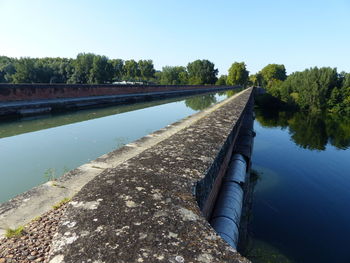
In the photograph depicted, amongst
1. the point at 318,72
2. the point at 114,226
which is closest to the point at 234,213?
the point at 114,226

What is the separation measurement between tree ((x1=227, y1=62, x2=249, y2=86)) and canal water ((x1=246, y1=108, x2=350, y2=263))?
6765cm

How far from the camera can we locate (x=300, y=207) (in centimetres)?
676

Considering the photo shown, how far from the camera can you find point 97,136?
6652mm

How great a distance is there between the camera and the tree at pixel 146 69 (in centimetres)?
7875

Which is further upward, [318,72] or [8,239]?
[318,72]

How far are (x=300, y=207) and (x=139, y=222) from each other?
23.5ft

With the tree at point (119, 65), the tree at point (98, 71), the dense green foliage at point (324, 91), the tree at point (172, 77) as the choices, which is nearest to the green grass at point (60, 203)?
the dense green foliage at point (324, 91)

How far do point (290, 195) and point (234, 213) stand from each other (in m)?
5.38

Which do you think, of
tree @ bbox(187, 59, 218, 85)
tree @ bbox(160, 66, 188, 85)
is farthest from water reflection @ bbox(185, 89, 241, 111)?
tree @ bbox(187, 59, 218, 85)

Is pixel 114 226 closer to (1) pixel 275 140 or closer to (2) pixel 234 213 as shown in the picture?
(2) pixel 234 213

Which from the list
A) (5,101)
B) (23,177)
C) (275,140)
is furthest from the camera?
(275,140)

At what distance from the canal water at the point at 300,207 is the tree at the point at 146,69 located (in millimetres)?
70536

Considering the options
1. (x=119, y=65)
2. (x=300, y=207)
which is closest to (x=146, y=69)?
(x=119, y=65)

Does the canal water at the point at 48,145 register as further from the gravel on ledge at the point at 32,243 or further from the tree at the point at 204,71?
the tree at the point at 204,71
